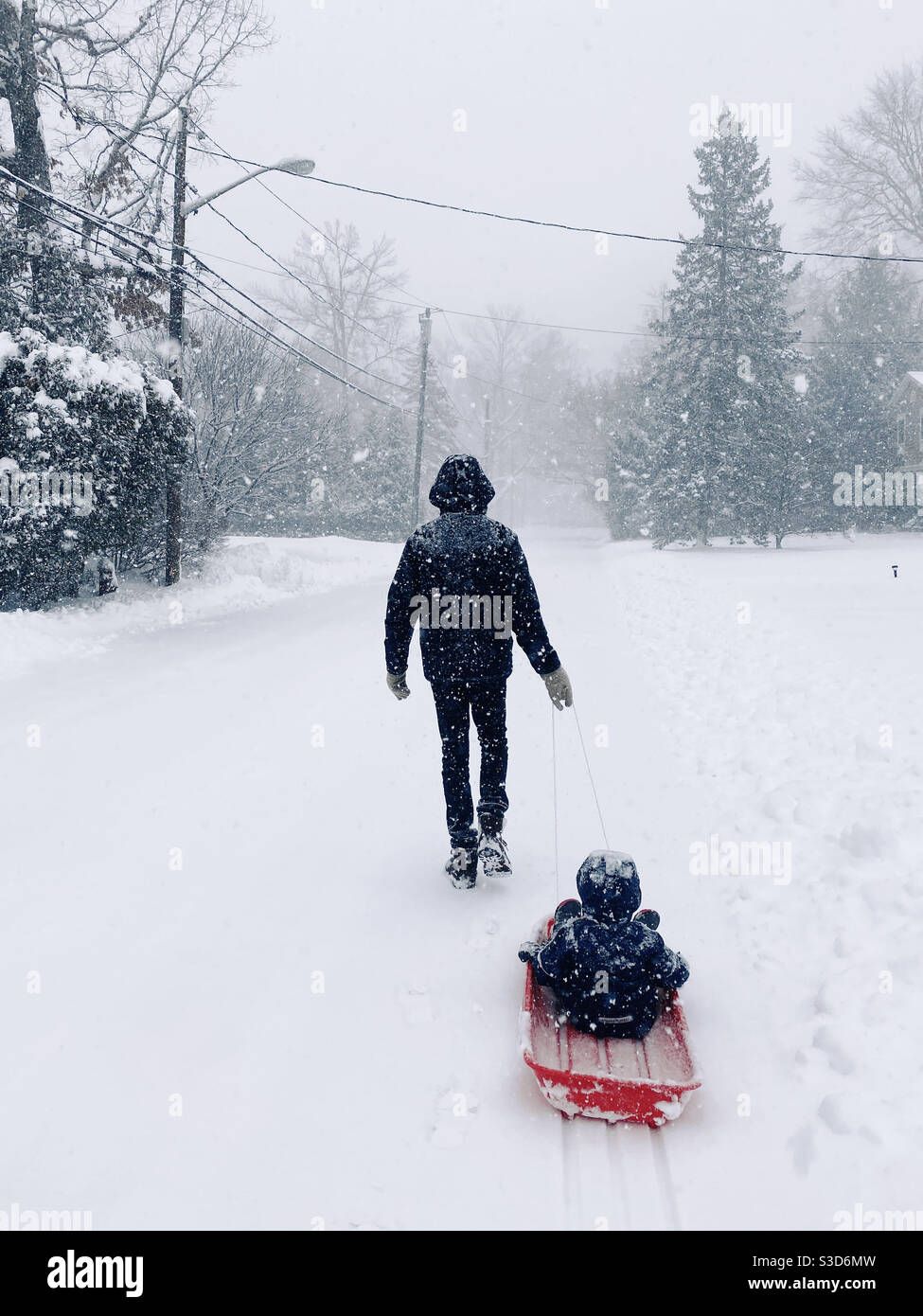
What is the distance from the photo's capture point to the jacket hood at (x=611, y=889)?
2879mm

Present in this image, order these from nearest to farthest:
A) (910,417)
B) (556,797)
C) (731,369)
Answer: (556,797), (731,369), (910,417)

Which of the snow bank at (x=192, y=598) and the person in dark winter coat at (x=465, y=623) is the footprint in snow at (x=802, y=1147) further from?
the snow bank at (x=192, y=598)

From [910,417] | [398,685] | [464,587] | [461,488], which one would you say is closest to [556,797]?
[398,685]

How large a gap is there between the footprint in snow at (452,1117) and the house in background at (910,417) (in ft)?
128

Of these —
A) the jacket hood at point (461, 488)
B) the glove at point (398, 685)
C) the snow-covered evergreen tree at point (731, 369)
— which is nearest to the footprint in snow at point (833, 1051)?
the glove at point (398, 685)

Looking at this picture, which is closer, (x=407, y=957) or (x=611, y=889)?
(x=611, y=889)

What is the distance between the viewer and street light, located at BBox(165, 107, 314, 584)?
528 inches

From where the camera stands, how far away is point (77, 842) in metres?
4.60

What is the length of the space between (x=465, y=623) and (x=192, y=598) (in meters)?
12.0

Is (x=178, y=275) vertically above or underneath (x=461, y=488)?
above

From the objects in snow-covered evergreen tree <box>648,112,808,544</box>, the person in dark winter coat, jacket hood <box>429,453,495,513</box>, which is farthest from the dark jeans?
snow-covered evergreen tree <box>648,112,808,544</box>

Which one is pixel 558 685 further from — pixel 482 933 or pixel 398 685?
pixel 482 933

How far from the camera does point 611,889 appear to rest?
2.87 metres
